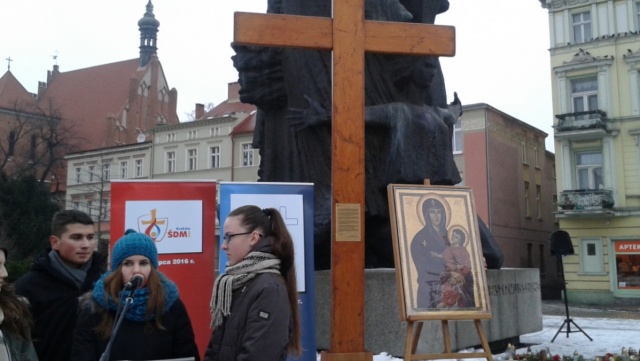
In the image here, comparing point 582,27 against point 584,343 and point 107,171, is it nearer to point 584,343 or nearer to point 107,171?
point 584,343

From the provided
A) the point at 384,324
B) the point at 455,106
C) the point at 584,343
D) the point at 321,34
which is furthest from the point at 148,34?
the point at 321,34

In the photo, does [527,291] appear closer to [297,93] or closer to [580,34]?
[297,93]

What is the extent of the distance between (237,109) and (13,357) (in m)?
45.2

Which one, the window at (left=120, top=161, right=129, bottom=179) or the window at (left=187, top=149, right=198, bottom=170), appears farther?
the window at (left=120, top=161, right=129, bottom=179)

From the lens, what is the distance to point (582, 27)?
28984 mm

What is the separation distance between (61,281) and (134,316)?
2.91 ft

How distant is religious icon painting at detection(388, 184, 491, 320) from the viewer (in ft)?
17.4

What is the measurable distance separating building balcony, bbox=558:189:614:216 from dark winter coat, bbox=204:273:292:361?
1047 inches

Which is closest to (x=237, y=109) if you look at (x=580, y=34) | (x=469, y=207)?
(x=580, y=34)

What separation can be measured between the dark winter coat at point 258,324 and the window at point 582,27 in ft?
94.2

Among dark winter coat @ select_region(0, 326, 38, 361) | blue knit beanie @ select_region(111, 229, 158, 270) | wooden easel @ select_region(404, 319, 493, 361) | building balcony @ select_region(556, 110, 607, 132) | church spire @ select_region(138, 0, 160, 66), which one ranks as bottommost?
wooden easel @ select_region(404, 319, 493, 361)

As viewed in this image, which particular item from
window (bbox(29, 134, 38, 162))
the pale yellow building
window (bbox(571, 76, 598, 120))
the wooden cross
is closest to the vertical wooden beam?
the wooden cross

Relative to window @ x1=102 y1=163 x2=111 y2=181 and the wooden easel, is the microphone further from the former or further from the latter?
window @ x1=102 y1=163 x2=111 y2=181

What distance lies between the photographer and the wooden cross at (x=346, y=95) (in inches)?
186
